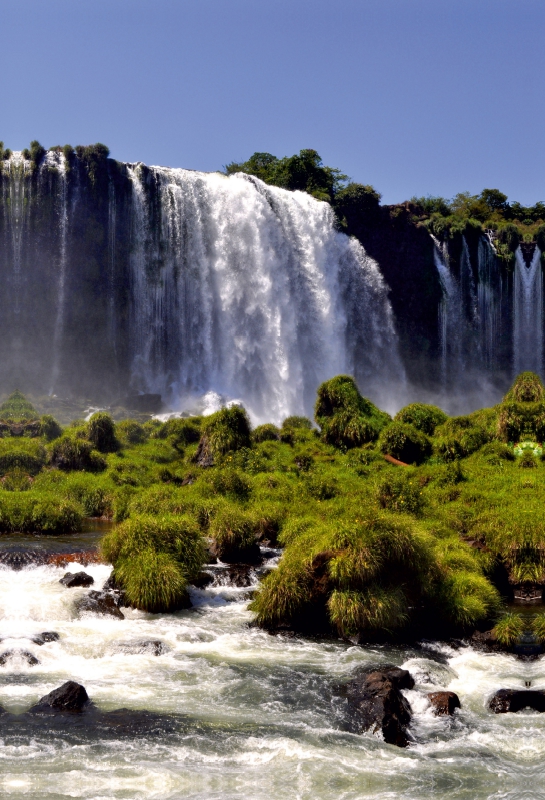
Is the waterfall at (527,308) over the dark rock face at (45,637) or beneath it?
over

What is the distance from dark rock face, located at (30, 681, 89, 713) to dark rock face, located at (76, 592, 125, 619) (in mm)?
4107

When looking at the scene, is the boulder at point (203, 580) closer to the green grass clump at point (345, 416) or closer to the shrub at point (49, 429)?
the green grass clump at point (345, 416)

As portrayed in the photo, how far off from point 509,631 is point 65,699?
25.6 ft

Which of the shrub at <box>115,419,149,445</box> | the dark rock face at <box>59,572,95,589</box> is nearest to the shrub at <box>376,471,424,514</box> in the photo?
the dark rock face at <box>59,572,95,589</box>

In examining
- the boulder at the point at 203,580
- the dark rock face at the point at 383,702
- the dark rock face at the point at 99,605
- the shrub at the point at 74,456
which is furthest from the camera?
the shrub at the point at 74,456

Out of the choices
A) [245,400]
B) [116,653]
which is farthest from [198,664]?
[245,400]

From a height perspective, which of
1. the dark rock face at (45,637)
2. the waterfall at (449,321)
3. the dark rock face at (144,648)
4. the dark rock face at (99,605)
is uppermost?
the waterfall at (449,321)

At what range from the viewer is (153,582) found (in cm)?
1662

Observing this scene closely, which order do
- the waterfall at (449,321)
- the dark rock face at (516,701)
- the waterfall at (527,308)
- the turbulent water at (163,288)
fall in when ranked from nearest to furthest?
1. the dark rock face at (516,701)
2. the turbulent water at (163,288)
3. the waterfall at (527,308)
4. the waterfall at (449,321)

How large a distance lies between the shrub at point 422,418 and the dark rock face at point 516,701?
20.6m

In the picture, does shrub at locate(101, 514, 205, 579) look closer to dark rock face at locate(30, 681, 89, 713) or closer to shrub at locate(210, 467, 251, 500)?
dark rock face at locate(30, 681, 89, 713)

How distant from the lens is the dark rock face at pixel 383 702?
11.2m

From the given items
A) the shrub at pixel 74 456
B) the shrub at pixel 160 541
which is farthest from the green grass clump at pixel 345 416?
the shrub at pixel 160 541

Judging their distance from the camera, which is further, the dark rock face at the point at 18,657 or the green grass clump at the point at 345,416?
the green grass clump at the point at 345,416
